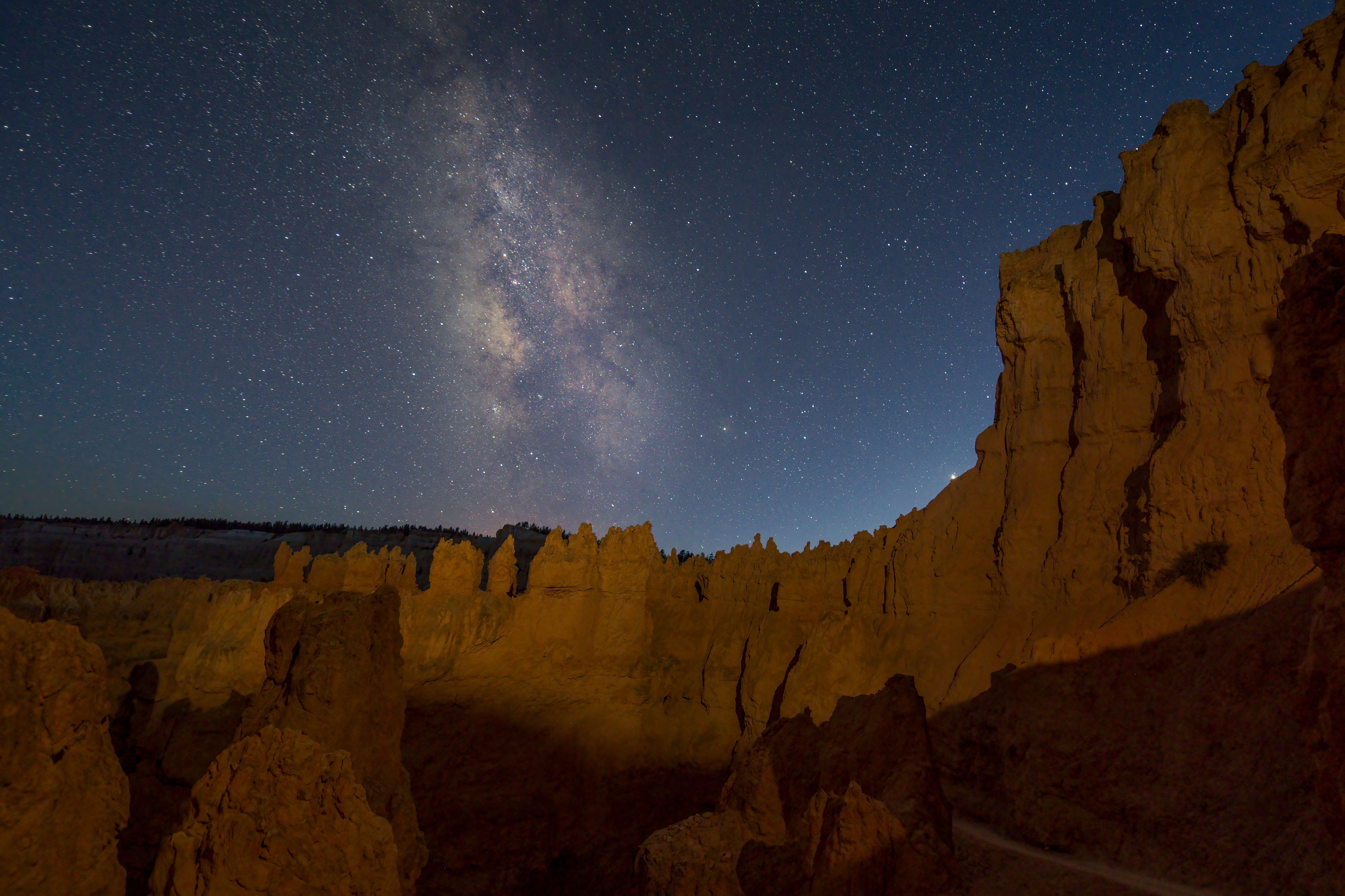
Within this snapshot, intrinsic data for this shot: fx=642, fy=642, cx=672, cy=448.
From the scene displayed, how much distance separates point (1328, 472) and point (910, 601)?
88.2 ft

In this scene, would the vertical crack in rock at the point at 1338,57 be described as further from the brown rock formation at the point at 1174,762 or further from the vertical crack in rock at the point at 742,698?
the vertical crack in rock at the point at 742,698

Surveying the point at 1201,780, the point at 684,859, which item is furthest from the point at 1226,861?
the point at 684,859

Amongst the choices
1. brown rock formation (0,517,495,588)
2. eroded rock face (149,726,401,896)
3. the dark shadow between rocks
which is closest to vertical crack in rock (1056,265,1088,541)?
the dark shadow between rocks

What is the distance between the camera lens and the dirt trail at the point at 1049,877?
40.1ft

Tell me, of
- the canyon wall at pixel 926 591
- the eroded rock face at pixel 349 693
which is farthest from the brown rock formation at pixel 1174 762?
the eroded rock face at pixel 349 693

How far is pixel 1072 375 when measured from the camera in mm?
30641

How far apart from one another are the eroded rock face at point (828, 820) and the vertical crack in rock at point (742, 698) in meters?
13.4

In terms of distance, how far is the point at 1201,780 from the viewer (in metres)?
14.4

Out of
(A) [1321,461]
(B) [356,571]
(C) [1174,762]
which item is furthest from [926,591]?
(B) [356,571]

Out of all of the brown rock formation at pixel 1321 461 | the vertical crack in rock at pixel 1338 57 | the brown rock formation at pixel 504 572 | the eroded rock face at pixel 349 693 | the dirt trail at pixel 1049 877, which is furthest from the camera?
the brown rock formation at pixel 504 572

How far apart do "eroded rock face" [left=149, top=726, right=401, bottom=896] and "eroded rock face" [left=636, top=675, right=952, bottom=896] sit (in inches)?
247

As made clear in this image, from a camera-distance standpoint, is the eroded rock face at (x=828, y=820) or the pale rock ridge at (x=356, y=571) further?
the pale rock ridge at (x=356, y=571)

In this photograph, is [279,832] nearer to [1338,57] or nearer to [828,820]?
[828,820]

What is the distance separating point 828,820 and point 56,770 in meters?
11.0
